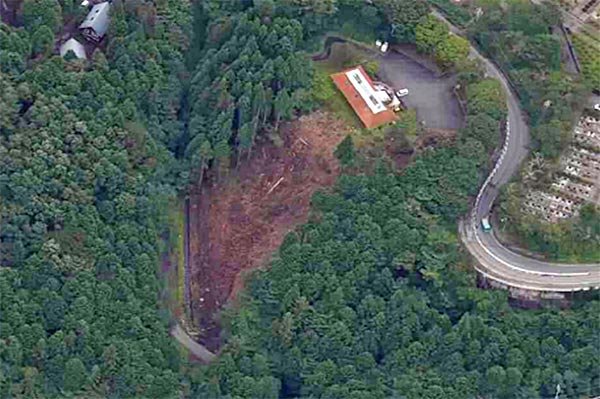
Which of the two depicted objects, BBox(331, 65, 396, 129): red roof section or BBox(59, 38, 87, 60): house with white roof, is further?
BBox(331, 65, 396, 129): red roof section

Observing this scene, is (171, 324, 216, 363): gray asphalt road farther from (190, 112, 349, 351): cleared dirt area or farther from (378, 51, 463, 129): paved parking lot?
(378, 51, 463, 129): paved parking lot

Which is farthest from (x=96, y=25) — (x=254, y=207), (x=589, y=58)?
(x=589, y=58)

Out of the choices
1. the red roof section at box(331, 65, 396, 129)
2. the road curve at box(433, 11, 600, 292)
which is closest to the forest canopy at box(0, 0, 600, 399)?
the road curve at box(433, 11, 600, 292)

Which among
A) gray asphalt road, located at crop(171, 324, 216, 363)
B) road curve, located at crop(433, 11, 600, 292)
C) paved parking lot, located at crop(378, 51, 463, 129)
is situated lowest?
gray asphalt road, located at crop(171, 324, 216, 363)

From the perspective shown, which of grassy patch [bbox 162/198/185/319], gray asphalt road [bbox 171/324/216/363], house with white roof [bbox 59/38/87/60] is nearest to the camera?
gray asphalt road [bbox 171/324/216/363]

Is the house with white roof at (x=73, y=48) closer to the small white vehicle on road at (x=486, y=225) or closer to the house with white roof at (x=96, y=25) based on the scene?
the house with white roof at (x=96, y=25)

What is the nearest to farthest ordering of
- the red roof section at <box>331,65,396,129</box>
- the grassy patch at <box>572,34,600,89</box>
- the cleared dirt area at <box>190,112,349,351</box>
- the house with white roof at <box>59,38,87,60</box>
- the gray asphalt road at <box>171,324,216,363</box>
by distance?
the gray asphalt road at <box>171,324,216,363</box> → the cleared dirt area at <box>190,112,349,351</box> → the house with white roof at <box>59,38,87,60</box> → the red roof section at <box>331,65,396,129</box> → the grassy patch at <box>572,34,600,89</box>
